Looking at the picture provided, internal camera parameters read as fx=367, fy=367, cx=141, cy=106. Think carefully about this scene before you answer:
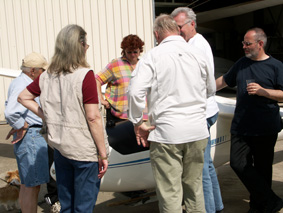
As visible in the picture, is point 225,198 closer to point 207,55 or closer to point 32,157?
point 207,55

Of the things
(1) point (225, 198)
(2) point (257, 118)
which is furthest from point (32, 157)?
(1) point (225, 198)

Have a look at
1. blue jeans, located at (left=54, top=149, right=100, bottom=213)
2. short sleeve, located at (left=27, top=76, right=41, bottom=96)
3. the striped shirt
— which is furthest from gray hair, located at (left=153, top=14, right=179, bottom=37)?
the striped shirt

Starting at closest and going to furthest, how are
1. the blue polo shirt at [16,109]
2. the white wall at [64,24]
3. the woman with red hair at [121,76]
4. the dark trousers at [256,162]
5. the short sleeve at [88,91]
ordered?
the short sleeve at [88,91], the blue polo shirt at [16,109], the dark trousers at [256,162], the woman with red hair at [121,76], the white wall at [64,24]

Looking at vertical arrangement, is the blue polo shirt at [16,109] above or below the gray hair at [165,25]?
below

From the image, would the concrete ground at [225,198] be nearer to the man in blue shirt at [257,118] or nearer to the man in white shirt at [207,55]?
the man in blue shirt at [257,118]

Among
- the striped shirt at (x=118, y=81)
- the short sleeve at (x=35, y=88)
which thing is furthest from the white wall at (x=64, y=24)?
the short sleeve at (x=35, y=88)

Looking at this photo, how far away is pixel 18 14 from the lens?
911 cm

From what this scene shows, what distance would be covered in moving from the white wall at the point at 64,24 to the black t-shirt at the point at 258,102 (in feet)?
21.6

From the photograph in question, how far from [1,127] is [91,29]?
3321mm

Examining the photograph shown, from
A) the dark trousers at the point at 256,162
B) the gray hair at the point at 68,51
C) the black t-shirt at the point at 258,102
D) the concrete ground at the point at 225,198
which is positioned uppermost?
the gray hair at the point at 68,51

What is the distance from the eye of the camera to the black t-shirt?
126 inches

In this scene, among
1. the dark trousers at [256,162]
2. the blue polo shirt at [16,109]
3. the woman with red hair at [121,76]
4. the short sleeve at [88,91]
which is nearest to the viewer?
the short sleeve at [88,91]

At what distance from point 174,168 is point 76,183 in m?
0.67

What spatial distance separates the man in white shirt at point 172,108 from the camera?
2.46 metres
